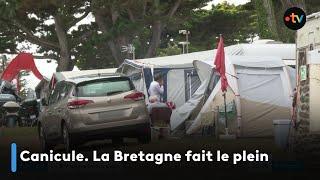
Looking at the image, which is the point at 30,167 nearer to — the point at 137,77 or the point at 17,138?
the point at 17,138

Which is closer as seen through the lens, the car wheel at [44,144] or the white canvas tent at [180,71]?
the car wheel at [44,144]

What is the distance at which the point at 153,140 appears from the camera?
59.4ft

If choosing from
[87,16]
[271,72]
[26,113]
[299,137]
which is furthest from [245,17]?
[299,137]

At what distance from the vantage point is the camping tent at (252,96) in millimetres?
19234

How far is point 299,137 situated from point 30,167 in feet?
17.5

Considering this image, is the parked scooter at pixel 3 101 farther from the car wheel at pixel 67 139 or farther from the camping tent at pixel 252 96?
the car wheel at pixel 67 139

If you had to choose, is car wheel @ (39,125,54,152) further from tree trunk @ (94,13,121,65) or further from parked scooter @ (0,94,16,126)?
tree trunk @ (94,13,121,65)

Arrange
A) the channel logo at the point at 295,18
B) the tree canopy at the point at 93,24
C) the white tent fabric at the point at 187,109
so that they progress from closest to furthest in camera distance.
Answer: the channel logo at the point at 295,18
the white tent fabric at the point at 187,109
the tree canopy at the point at 93,24

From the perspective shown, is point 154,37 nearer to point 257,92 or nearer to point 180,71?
point 180,71

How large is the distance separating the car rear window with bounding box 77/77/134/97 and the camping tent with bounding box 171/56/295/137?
4.23 m

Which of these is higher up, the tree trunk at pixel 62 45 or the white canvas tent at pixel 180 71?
the tree trunk at pixel 62 45

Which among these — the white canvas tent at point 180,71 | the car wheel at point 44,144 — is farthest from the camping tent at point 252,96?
the car wheel at point 44,144

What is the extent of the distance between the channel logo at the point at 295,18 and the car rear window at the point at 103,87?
3788mm

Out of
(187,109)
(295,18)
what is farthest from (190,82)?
(295,18)
